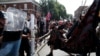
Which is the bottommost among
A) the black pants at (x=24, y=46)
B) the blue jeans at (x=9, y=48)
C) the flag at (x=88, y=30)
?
the black pants at (x=24, y=46)

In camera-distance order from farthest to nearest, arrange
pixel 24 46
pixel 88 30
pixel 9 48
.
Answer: pixel 24 46 < pixel 9 48 < pixel 88 30

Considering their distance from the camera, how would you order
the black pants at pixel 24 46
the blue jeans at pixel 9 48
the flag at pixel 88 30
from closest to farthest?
1. the flag at pixel 88 30
2. the blue jeans at pixel 9 48
3. the black pants at pixel 24 46

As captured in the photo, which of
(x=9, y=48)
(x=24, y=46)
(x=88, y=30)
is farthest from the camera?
(x=24, y=46)

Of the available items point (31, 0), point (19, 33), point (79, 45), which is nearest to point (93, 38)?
point (79, 45)

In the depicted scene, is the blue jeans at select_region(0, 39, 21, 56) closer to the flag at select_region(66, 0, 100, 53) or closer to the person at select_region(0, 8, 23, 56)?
the person at select_region(0, 8, 23, 56)

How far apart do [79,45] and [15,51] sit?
1138 millimetres

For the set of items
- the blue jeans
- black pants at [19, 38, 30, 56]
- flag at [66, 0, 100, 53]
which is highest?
flag at [66, 0, 100, 53]

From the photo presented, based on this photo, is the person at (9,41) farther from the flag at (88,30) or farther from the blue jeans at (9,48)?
the flag at (88,30)

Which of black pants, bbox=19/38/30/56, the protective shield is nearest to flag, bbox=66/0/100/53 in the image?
the protective shield

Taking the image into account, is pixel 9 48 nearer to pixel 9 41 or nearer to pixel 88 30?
pixel 9 41

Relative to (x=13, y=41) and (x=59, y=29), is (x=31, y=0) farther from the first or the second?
(x=13, y=41)

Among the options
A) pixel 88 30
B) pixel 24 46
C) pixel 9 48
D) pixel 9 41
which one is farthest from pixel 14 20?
pixel 24 46

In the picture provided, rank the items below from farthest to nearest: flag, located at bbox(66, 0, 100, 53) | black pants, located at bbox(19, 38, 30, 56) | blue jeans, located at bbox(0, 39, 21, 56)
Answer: black pants, located at bbox(19, 38, 30, 56) < blue jeans, located at bbox(0, 39, 21, 56) < flag, located at bbox(66, 0, 100, 53)

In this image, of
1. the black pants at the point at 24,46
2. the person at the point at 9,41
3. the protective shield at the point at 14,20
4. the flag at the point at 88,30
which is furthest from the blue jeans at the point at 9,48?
the black pants at the point at 24,46
